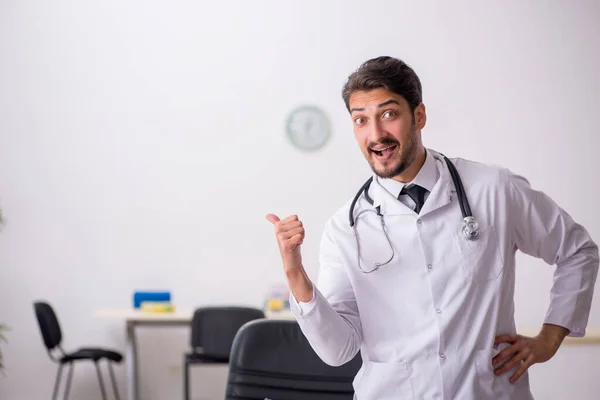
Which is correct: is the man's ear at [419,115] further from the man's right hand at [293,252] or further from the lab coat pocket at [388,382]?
the lab coat pocket at [388,382]

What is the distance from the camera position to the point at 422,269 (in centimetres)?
174

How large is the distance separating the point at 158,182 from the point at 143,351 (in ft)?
3.82

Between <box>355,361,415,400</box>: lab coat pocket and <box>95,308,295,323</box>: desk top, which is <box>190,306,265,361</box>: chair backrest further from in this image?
<box>355,361,415,400</box>: lab coat pocket

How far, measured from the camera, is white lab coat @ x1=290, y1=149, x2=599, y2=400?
1685mm

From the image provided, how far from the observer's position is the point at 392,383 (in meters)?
1.72

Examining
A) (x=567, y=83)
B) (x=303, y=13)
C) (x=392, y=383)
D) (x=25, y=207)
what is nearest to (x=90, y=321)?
(x=25, y=207)

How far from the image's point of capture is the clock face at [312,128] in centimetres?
536

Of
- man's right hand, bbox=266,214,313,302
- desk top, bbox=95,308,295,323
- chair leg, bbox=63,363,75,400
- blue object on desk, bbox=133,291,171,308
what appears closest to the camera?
man's right hand, bbox=266,214,313,302

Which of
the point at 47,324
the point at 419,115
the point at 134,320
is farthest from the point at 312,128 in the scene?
the point at 419,115

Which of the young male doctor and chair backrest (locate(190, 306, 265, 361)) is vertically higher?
the young male doctor

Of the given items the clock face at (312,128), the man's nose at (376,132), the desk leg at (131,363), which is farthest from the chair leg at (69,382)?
the man's nose at (376,132)

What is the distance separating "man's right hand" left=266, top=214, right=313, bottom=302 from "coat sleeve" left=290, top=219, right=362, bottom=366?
3cm

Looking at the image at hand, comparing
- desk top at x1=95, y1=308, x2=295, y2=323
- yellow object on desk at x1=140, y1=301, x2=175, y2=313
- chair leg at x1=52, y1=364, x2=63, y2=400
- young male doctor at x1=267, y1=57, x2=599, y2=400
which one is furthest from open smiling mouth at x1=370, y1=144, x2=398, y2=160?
chair leg at x1=52, y1=364, x2=63, y2=400

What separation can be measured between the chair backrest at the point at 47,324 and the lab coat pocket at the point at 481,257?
12.2ft
